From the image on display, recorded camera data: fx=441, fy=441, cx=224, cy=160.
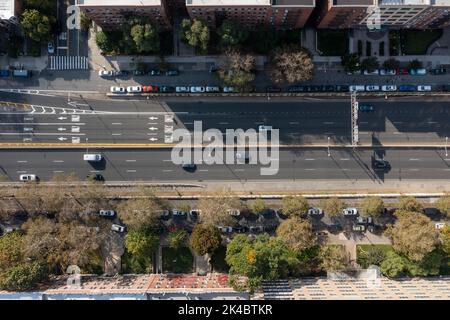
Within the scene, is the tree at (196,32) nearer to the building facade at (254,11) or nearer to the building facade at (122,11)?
the building facade at (254,11)

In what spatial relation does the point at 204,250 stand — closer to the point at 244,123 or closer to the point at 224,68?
the point at 244,123

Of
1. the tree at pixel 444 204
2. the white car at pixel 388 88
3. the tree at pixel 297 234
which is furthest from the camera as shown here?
the white car at pixel 388 88

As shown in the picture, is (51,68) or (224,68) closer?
(224,68)

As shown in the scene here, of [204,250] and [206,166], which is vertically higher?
[206,166]

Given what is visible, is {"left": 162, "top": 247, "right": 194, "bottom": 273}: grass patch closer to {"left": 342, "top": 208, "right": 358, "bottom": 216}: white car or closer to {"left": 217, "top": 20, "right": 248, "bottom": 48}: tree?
{"left": 342, "top": 208, "right": 358, "bottom": 216}: white car

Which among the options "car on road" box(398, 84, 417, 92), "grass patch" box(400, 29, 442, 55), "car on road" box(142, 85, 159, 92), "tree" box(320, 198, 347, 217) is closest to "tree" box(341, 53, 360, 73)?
"car on road" box(398, 84, 417, 92)

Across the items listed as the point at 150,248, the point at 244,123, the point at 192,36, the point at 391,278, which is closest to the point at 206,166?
the point at 244,123

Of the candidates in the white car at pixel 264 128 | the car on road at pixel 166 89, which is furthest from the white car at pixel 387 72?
the car on road at pixel 166 89
